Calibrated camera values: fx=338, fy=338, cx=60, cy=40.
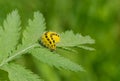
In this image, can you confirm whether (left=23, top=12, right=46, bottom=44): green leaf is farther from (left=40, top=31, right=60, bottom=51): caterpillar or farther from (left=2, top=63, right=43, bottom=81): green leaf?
(left=2, top=63, right=43, bottom=81): green leaf

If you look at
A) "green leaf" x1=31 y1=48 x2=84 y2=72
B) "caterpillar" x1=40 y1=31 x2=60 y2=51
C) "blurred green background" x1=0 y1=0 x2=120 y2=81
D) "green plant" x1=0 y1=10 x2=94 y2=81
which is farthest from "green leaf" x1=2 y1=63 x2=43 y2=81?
"blurred green background" x1=0 y1=0 x2=120 y2=81

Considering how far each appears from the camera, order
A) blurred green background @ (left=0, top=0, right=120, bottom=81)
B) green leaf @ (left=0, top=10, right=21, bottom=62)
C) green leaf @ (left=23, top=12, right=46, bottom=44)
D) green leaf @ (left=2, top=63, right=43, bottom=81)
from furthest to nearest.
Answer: blurred green background @ (left=0, top=0, right=120, bottom=81) → green leaf @ (left=23, top=12, right=46, bottom=44) → green leaf @ (left=0, top=10, right=21, bottom=62) → green leaf @ (left=2, top=63, right=43, bottom=81)

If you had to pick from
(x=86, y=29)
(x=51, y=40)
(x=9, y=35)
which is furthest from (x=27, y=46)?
(x=86, y=29)

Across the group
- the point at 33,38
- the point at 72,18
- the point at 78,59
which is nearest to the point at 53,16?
the point at 72,18

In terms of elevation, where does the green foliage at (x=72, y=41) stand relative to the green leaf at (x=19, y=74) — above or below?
above

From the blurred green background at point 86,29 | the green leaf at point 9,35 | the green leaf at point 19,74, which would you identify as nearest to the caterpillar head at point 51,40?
the green leaf at point 9,35

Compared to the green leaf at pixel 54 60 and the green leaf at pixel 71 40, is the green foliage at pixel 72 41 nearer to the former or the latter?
the green leaf at pixel 71 40

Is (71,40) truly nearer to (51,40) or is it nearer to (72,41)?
(72,41)

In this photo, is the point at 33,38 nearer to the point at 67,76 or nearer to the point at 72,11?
the point at 67,76
